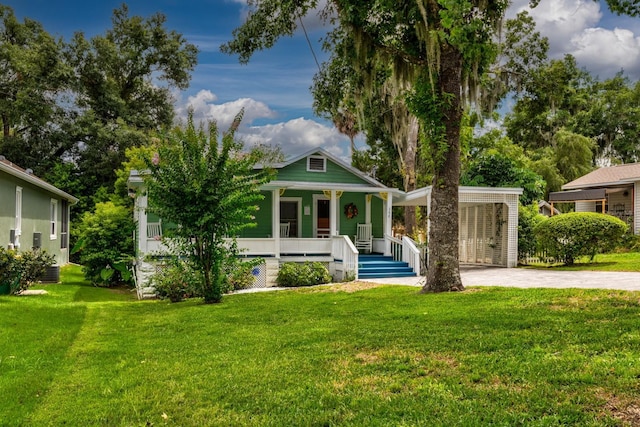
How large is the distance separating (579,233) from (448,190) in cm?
797

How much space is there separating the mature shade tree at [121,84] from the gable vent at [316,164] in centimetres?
1345

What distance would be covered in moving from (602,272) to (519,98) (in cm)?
654

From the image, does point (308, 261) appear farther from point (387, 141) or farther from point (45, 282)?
point (387, 141)

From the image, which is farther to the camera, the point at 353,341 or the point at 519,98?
the point at 519,98

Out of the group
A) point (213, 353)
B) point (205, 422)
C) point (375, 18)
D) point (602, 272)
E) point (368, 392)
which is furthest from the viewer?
point (602, 272)

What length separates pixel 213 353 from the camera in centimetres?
616

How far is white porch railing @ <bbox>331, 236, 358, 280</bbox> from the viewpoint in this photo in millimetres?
15617

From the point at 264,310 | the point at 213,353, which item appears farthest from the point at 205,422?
the point at 264,310

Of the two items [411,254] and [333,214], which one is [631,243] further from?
[333,214]

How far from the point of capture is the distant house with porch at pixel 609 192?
23.4 m

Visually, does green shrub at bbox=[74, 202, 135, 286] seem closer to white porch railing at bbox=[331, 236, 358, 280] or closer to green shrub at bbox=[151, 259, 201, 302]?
green shrub at bbox=[151, 259, 201, 302]

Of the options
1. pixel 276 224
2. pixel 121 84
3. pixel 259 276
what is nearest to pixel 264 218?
pixel 276 224

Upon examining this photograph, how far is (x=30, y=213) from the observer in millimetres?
18438

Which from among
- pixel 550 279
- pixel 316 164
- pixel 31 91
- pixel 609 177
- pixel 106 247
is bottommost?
pixel 550 279
